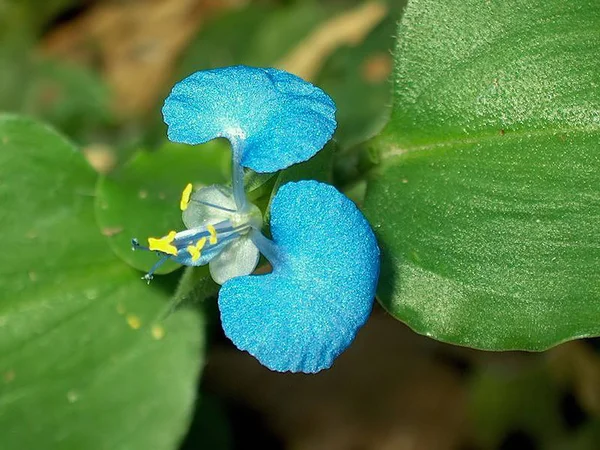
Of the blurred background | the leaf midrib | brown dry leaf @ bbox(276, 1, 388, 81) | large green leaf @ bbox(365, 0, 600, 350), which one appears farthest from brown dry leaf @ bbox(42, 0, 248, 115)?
large green leaf @ bbox(365, 0, 600, 350)

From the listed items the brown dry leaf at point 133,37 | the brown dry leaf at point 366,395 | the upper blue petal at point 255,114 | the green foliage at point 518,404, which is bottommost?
the brown dry leaf at point 366,395

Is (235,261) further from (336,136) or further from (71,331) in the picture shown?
(336,136)

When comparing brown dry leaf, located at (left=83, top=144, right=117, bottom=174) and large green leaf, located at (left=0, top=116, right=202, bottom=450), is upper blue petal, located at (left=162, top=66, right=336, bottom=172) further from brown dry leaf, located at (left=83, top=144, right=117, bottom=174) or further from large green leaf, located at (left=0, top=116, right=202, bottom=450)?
brown dry leaf, located at (left=83, top=144, right=117, bottom=174)

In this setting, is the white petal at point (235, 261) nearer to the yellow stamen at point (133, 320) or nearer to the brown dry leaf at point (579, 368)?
the yellow stamen at point (133, 320)

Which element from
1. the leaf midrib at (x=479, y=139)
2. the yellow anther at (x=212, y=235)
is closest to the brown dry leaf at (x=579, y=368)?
the leaf midrib at (x=479, y=139)

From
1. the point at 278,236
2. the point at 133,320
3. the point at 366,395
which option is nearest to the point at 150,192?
the point at 133,320

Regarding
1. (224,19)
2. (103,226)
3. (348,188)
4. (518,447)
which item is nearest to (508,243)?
(348,188)
